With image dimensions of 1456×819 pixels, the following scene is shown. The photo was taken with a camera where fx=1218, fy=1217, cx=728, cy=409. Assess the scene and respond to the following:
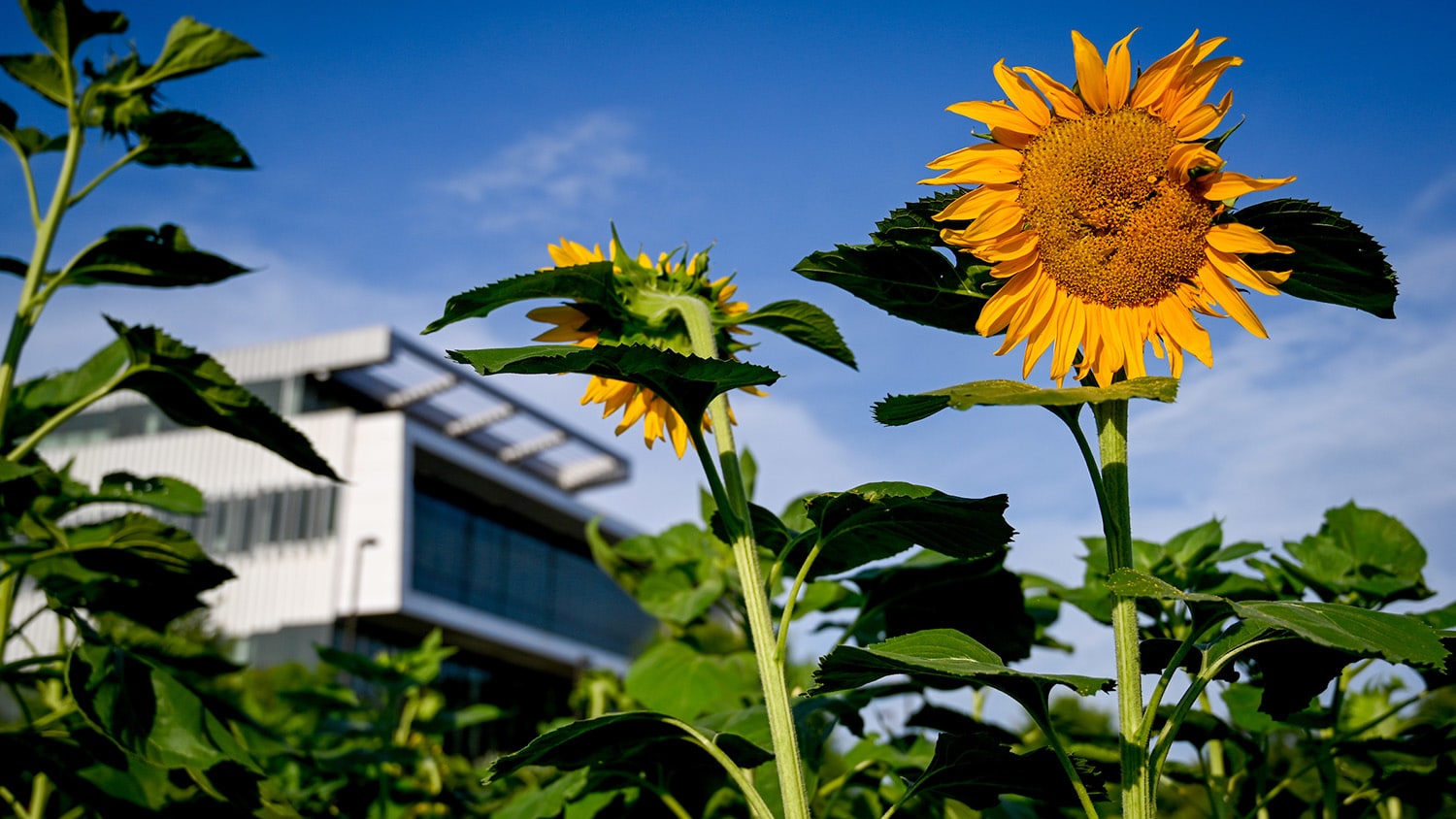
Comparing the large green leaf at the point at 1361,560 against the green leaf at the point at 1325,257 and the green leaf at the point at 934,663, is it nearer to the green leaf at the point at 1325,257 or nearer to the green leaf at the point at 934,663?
the green leaf at the point at 1325,257

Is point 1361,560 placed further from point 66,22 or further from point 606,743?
point 66,22

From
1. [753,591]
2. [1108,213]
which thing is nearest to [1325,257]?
[1108,213]

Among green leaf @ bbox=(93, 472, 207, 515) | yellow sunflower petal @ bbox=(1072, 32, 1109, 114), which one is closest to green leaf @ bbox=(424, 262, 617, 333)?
yellow sunflower petal @ bbox=(1072, 32, 1109, 114)

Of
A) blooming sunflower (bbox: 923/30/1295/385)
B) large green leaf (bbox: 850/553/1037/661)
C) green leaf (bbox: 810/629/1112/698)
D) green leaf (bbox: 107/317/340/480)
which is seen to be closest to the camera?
green leaf (bbox: 810/629/1112/698)

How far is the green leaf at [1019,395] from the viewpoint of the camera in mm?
1041

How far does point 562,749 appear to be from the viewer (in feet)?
4.77

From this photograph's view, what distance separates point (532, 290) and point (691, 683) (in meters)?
1.21

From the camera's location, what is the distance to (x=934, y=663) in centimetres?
110

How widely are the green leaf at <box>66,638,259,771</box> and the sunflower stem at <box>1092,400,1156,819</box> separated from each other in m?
1.51

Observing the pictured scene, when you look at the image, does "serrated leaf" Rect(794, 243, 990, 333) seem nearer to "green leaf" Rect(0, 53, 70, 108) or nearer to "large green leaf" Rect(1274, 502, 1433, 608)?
"large green leaf" Rect(1274, 502, 1433, 608)

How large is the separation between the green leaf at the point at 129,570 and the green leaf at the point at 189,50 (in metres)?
1.00

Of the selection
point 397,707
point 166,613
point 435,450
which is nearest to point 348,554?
point 435,450

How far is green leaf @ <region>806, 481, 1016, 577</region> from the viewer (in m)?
1.37

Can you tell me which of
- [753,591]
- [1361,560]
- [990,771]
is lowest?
[990,771]
